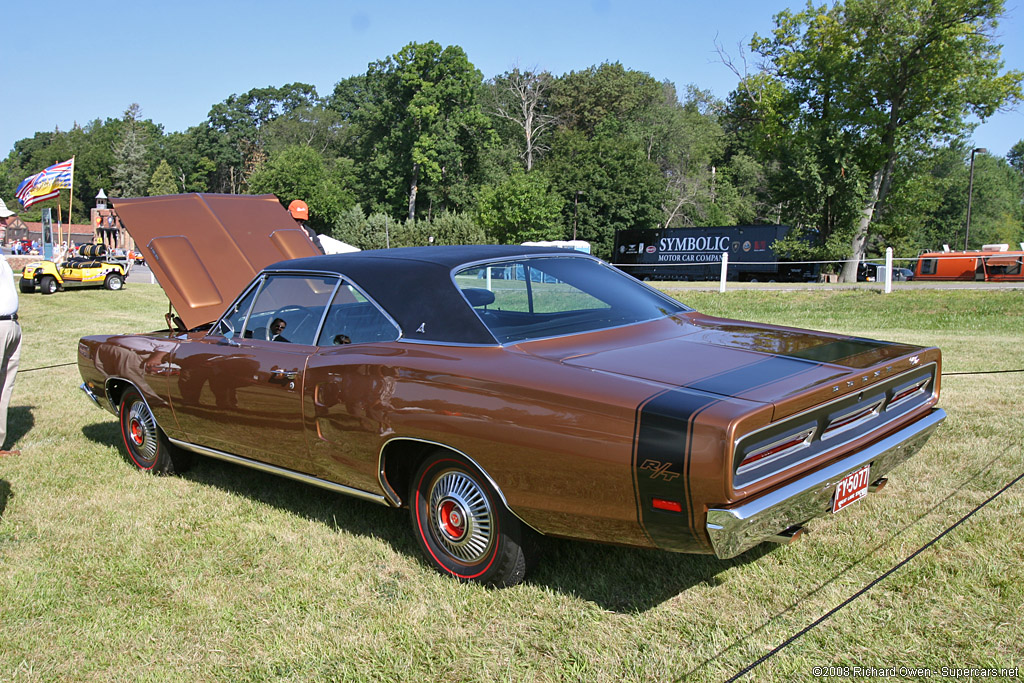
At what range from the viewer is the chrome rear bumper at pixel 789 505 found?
100 inches

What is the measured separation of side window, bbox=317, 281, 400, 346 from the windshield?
0.43m

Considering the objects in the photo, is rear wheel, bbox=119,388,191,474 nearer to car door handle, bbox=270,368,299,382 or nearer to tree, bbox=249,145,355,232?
car door handle, bbox=270,368,299,382

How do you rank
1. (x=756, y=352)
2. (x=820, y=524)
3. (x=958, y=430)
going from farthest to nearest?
(x=958, y=430) → (x=820, y=524) → (x=756, y=352)

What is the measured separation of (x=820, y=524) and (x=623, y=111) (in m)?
75.4

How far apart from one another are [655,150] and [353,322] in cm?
7267

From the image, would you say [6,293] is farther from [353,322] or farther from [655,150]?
[655,150]

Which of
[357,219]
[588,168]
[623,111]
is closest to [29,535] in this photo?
[357,219]

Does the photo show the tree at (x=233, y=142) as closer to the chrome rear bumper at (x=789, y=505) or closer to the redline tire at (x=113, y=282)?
the redline tire at (x=113, y=282)

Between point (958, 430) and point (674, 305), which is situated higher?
point (674, 305)

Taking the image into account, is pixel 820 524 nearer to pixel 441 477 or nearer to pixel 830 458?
Result: pixel 830 458

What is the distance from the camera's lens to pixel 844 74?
1265 inches

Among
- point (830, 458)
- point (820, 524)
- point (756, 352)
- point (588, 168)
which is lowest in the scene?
point (820, 524)

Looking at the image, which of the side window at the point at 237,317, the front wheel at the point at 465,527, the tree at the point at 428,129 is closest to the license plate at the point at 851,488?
the front wheel at the point at 465,527

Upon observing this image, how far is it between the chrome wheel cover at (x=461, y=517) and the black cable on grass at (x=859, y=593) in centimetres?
118
